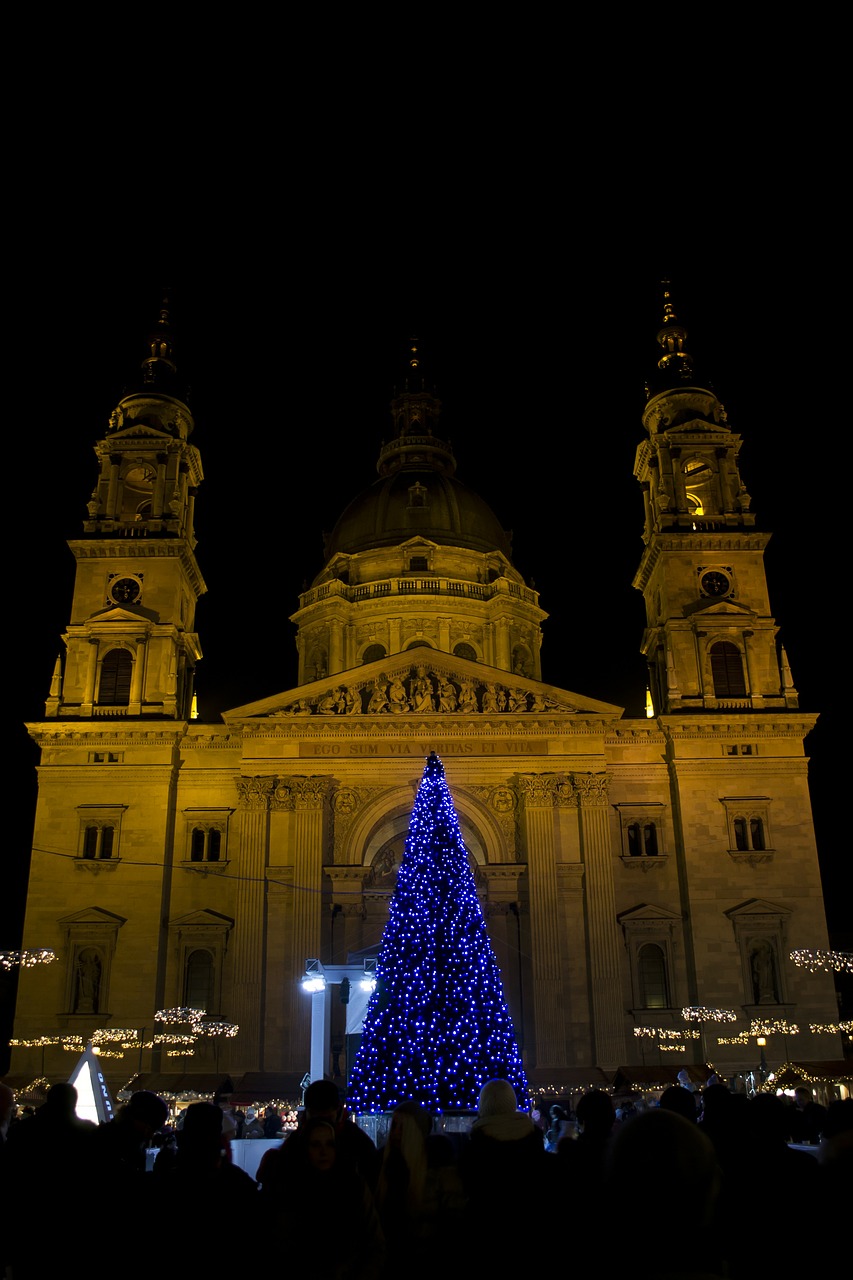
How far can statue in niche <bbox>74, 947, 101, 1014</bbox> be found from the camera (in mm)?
45750

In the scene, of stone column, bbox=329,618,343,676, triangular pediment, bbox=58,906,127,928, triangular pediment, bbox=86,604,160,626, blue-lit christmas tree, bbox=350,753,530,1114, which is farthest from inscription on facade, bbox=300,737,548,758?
blue-lit christmas tree, bbox=350,753,530,1114

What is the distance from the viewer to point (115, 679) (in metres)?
51.8

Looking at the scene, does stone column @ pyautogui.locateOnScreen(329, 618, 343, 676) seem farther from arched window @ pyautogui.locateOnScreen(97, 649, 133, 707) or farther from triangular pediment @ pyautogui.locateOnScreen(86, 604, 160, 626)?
arched window @ pyautogui.locateOnScreen(97, 649, 133, 707)

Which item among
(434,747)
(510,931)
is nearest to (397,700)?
(434,747)

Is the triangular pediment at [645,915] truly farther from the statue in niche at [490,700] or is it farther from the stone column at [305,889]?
the stone column at [305,889]

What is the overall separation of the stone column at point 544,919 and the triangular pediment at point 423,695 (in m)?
3.60

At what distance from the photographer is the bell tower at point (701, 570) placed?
51844 millimetres

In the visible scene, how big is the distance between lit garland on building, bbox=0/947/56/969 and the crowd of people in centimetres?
3484

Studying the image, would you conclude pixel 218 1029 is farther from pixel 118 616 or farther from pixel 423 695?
pixel 118 616

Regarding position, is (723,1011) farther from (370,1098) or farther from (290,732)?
(370,1098)

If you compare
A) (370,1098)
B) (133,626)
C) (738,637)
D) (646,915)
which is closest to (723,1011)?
(646,915)

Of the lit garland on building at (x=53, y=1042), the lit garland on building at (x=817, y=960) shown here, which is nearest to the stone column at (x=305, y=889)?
the lit garland on building at (x=53, y=1042)

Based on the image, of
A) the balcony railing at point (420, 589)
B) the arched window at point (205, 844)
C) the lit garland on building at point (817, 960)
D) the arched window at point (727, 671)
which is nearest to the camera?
the lit garland on building at point (817, 960)

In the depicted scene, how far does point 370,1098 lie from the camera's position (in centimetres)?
2269
